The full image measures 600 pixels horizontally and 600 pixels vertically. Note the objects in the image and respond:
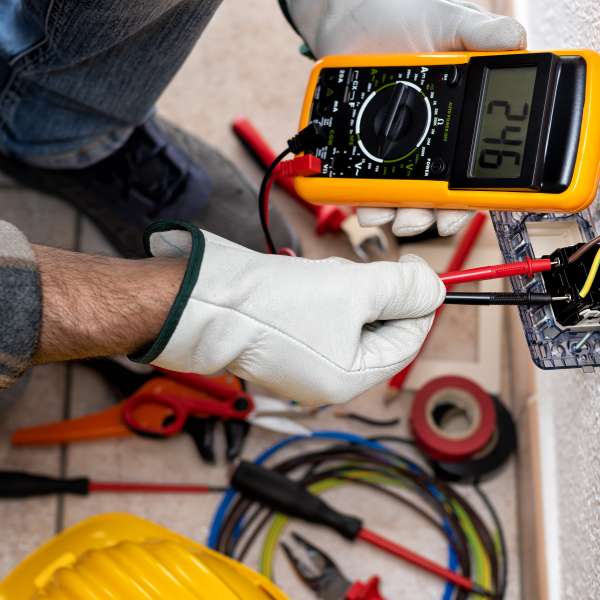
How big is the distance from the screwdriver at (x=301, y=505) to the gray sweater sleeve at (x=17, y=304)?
0.42m

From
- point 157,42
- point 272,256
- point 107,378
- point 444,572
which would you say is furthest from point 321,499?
point 157,42

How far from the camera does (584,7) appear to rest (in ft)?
2.60

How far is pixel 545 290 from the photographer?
27.8 inches

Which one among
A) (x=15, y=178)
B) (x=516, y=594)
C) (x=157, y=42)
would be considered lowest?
(x=516, y=594)

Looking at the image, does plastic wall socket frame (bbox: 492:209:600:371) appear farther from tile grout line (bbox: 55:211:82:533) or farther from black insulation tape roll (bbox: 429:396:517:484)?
tile grout line (bbox: 55:211:82:533)

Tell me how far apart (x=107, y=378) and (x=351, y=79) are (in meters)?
0.51

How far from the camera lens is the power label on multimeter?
76 cm

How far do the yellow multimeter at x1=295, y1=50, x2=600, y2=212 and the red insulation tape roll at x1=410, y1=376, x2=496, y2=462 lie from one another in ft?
1.09

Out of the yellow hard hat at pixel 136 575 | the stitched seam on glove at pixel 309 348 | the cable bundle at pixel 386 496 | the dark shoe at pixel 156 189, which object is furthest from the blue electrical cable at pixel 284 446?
the stitched seam on glove at pixel 309 348

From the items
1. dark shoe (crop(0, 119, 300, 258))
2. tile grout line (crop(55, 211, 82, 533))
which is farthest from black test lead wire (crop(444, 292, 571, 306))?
tile grout line (crop(55, 211, 82, 533))

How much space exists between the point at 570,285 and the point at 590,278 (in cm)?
3

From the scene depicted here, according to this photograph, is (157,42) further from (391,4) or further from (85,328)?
(85,328)

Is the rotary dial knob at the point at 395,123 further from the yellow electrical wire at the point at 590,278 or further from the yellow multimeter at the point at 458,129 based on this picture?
the yellow electrical wire at the point at 590,278

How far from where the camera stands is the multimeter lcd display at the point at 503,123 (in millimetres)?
711
